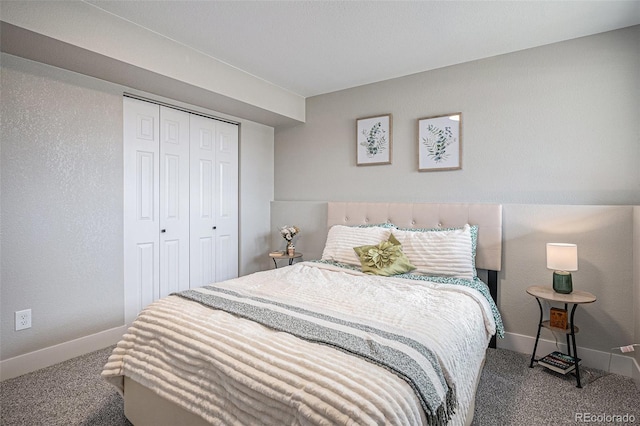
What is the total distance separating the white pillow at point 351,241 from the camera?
9.43 ft

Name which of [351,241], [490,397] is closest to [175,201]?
[351,241]

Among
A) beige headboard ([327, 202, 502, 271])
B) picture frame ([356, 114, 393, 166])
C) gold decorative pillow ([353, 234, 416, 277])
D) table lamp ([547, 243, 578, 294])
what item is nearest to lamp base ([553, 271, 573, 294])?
table lamp ([547, 243, 578, 294])

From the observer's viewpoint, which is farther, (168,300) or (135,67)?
(135,67)

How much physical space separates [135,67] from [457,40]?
2.41 m

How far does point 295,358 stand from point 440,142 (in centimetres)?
254

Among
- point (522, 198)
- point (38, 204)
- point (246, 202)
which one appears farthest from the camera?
point (246, 202)

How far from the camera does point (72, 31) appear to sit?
80.8 inches

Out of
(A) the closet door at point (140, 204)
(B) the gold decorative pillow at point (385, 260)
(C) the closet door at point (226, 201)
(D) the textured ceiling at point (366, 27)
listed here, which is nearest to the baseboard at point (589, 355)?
(B) the gold decorative pillow at point (385, 260)

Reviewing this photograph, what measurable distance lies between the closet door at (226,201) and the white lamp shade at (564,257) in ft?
9.90

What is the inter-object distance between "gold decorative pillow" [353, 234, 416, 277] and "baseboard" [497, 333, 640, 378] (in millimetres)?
1030

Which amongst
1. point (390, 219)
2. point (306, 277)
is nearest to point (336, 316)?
point (306, 277)

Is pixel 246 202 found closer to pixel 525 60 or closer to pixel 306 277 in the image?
pixel 306 277

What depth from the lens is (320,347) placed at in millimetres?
1264

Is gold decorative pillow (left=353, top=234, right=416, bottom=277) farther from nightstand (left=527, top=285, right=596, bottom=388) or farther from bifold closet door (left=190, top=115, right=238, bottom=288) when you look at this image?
bifold closet door (left=190, top=115, right=238, bottom=288)
